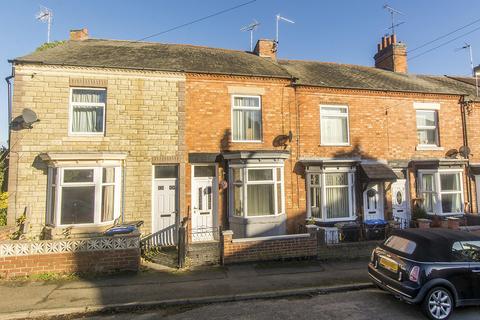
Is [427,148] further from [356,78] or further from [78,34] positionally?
[78,34]

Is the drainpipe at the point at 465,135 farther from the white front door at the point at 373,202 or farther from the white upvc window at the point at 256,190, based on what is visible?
the white upvc window at the point at 256,190

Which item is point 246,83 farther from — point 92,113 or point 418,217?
point 418,217

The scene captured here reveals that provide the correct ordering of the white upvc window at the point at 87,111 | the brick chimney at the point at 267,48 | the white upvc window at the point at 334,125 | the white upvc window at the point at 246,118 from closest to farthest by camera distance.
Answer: the white upvc window at the point at 87,111 < the white upvc window at the point at 246,118 < the white upvc window at the point at 334,125 < the brick chimney at the point at 267,48

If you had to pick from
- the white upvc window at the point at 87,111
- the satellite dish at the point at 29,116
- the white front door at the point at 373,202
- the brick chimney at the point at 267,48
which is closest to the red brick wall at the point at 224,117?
the white upvc window at the point at 87,111

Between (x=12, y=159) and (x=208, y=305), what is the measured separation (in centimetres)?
807

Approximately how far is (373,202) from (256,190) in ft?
17.0

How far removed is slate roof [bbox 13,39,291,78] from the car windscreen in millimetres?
7623

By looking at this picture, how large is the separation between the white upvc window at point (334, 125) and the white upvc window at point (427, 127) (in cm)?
366

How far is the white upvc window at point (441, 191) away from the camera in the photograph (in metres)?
13.1

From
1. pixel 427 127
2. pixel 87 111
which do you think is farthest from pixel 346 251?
pixel 87 111

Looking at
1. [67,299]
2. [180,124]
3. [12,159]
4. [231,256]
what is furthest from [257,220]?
[12,159]

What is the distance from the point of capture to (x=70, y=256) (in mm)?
7914

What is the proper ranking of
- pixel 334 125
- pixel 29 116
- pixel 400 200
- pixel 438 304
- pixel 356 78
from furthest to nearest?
pixel 356 78, pixel 400 200, pixel 334 125, pixel 29 116, pixel 438 304

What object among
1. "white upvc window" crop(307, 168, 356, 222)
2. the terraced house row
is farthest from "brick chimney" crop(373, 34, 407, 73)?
"white upvc window" crop(307, 168, 356, 222)
